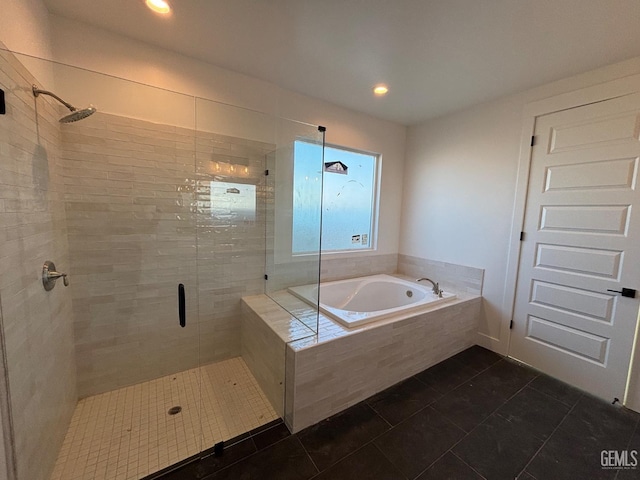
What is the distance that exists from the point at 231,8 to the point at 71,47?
3.69 feet

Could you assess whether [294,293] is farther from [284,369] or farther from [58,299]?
[58,299]

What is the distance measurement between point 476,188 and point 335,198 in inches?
60.4

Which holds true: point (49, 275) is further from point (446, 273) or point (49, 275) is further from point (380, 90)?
point (446, 273)

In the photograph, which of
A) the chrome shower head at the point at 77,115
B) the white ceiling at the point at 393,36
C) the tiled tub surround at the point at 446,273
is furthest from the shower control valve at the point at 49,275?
the tiled tub surround at the point at 446,273

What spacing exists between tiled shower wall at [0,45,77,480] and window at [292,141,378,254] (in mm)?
1676

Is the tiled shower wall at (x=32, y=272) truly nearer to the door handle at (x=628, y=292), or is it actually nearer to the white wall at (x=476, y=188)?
the white wall at (x=476, y=188)

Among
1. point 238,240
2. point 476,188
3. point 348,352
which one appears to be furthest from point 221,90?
point 476,188

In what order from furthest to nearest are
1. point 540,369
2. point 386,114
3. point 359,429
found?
point 386,114 → point 540,369 → point 359,429

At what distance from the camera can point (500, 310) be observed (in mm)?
2545

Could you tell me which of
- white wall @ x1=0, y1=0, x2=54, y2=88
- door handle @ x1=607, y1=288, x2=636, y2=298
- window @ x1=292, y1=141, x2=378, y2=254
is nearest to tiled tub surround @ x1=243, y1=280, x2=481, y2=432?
window @ x1=292, y1=141, x2=378, y2=254

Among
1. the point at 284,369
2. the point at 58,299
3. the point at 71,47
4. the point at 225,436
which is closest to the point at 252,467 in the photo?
the point at 225,436

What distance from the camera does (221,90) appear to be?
216 cm

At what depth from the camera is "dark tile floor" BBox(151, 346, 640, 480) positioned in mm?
1381

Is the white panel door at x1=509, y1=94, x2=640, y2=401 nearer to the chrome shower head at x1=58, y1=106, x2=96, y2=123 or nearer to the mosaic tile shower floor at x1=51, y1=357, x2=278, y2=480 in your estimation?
the mosaic tile shower floor at x1=51, y1=357, x2=278, y2=480
